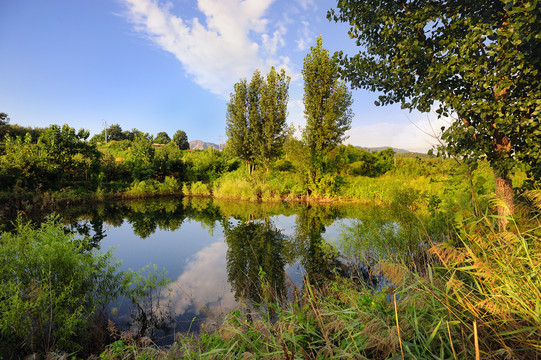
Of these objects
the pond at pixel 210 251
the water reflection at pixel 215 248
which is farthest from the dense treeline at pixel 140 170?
the water reflection at pixel 215 248

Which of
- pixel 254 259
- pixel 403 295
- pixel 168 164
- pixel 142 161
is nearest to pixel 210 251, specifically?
pixel 254 259

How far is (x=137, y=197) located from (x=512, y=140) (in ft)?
89.2

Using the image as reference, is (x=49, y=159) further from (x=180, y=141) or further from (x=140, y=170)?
(x=180, y=141)

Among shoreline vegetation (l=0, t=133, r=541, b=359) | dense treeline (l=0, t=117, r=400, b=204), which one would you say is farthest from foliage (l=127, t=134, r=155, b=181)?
shoreline vegetation (l=0, t=133, r=541, b=359)

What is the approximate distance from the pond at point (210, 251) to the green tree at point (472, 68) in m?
3.48

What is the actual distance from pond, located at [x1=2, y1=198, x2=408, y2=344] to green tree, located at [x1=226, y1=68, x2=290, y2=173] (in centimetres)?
831

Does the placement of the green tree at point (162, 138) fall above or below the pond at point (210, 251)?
above

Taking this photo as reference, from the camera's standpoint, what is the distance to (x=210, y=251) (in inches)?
345

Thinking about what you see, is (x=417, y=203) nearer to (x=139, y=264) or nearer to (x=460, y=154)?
(x=460, y=154)

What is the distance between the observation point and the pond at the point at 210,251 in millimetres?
4996

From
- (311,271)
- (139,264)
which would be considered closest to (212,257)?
(139,264)

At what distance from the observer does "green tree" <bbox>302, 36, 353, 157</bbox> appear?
60.2 ft

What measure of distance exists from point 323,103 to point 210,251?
15.1 metres

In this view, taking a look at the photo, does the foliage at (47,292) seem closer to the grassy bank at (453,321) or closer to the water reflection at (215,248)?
the water reflection at (215,248)
